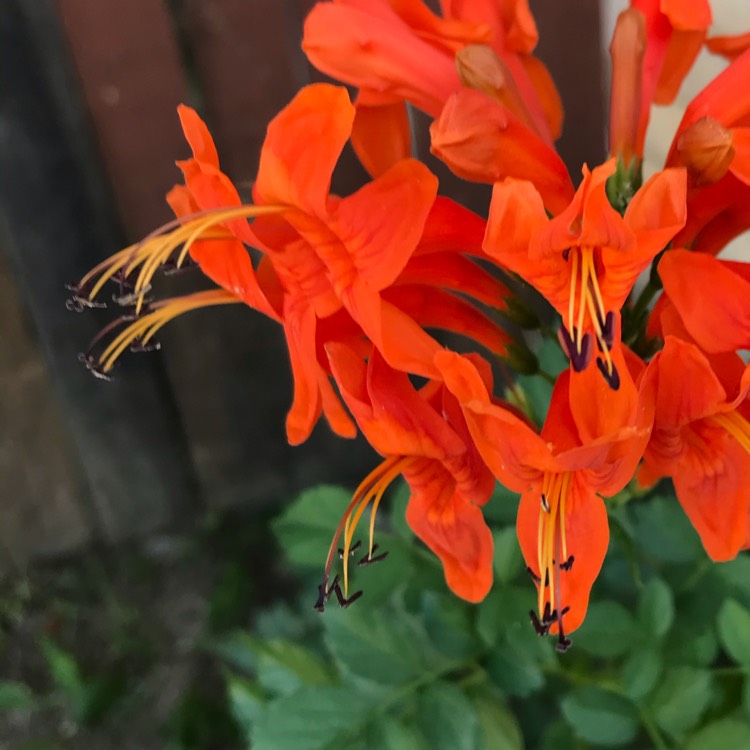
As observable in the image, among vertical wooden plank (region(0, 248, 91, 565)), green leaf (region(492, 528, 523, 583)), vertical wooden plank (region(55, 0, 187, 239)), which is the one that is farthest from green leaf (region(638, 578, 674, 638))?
vertical wooden plank (region(0, 248, 91, 565))

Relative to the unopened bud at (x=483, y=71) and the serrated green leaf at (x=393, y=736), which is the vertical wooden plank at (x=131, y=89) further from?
the serrated green leaf at (x=393, y=736)

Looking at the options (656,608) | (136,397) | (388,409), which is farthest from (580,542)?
(136,397)

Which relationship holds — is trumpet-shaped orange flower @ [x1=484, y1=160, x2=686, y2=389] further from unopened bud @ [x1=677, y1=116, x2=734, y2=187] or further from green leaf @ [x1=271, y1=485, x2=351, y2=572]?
green leaf @ [x1=271, y1=485, x2=351, y2=572]

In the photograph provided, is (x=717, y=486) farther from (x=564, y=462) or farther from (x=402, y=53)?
(x=402, y=53)

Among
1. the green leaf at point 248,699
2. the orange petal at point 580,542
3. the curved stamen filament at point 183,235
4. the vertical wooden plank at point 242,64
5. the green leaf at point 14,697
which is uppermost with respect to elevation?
the vertical wooden plank at point 242,64

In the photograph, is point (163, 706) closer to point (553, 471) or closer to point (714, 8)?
point (553, 471)

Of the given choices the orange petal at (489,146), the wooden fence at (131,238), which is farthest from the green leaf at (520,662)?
the wooden fence at (131,238)

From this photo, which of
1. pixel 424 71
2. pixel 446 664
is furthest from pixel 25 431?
pixel 424 71
